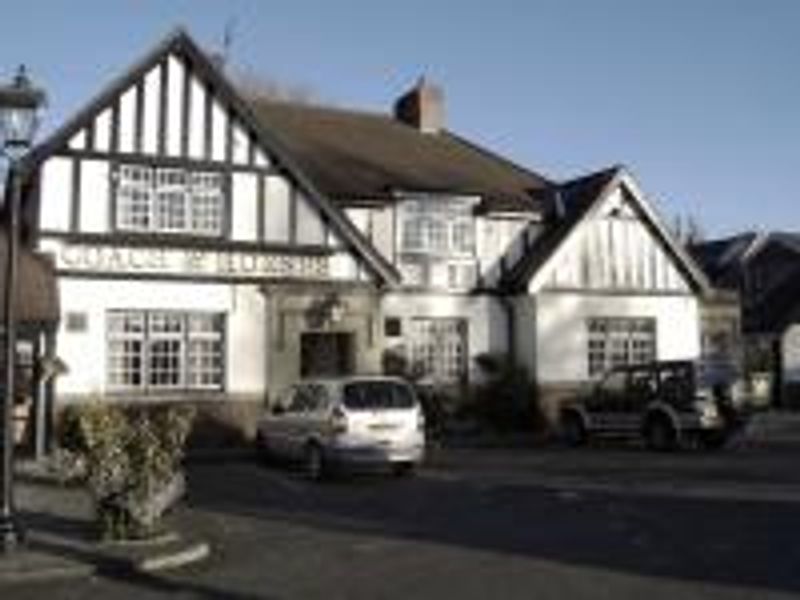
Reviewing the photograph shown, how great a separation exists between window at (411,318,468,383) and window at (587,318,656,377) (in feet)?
10.7

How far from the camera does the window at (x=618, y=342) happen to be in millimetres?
32000

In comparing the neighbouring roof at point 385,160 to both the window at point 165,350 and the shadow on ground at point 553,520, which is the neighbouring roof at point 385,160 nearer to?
the window at point 165,350

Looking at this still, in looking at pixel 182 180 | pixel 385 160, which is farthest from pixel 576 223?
pixel 182 180

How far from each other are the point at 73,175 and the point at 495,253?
1098cm

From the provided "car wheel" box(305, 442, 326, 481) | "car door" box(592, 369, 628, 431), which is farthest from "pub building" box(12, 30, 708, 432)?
"car wheel" box(305, 442, 326, 481)

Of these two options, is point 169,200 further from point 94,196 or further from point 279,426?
point 279,426

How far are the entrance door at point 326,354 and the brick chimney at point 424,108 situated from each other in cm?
1023

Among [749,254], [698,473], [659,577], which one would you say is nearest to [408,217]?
[698,473]

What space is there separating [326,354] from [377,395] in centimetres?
847

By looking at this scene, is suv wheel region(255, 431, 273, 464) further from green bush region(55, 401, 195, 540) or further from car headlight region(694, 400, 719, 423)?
green bush region(55, 401, 195, 540)

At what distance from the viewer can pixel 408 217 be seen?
30.6m

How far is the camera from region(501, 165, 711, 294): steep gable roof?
31109mm

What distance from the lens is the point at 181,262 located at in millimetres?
26203

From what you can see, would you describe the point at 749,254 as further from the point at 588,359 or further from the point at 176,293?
the point at 176,293
